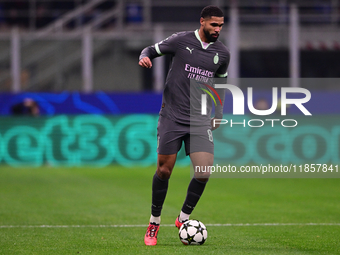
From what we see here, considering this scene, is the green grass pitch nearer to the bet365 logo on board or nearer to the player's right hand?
the player's right hand

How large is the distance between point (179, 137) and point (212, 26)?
109 centimetres

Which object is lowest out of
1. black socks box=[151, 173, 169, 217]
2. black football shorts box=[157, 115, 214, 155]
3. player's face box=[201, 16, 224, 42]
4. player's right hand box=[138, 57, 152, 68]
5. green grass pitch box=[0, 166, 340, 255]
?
green grass pitch box=[0, 166, 340, 255]

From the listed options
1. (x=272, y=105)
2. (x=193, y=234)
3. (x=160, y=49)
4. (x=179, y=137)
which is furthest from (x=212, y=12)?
(x=272, y=105)

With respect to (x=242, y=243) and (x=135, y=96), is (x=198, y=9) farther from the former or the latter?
(x=242, y=243)

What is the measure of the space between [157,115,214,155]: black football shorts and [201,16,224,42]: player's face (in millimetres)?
871

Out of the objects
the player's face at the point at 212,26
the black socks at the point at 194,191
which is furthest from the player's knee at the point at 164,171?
the player's face at the point at 212,26

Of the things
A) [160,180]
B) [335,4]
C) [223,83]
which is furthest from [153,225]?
[335,4]

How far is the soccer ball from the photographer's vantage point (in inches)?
207

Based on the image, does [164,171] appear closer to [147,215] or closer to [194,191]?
[194,191]

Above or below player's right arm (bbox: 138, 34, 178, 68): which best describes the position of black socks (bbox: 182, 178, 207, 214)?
below

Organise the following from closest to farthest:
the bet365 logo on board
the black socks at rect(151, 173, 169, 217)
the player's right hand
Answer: the player's right hand < the black socks at rect(151, 173, 169, 217) < the bet365 logo on board

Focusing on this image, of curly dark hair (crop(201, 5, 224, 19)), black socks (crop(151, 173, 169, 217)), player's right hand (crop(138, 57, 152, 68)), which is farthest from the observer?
black socks (crop(151, 173, 169, 217))

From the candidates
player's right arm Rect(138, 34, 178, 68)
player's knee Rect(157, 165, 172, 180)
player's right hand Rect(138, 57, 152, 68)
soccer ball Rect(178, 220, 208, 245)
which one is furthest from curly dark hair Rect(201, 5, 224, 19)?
soccer ball Rect(178, 220, 208, 245)

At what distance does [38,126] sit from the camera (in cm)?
1638
